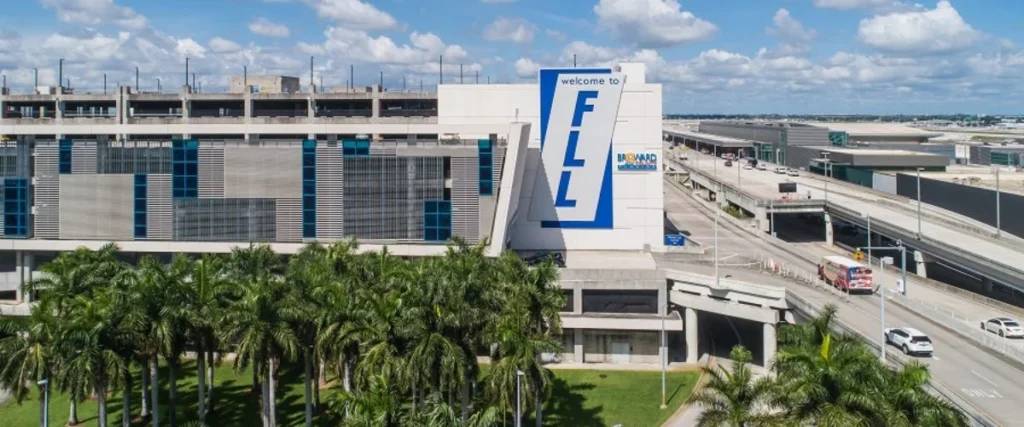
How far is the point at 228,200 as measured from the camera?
6312cm

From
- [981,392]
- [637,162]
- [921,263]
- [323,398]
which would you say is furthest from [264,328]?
[921,263]

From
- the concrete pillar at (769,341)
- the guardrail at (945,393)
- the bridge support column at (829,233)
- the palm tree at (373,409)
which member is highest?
the bridge support column at (829,233)

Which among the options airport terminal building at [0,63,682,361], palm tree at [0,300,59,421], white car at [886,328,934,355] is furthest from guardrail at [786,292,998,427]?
palm tree at [0,300,59,421]

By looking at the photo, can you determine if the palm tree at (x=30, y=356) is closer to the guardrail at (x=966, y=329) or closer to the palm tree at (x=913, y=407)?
the palm tree at (x=913, y=407)

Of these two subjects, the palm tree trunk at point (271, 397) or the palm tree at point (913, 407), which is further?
the palm tree trunk at point (271, 397)

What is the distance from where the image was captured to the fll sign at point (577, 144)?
70.0 meters

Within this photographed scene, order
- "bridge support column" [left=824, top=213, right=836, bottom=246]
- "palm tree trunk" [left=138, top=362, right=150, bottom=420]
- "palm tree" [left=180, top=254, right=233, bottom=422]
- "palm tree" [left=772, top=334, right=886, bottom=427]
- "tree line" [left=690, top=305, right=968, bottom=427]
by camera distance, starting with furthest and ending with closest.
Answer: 1. "bridge support column" [left=824, top=213, right=836, bottom=246]
2. "palm tree trunk" [left=138, top=362, right=150, bottom=420]
3. "palm tree" [left=180, top=254, right=233, bottom=422]
4. "palm tree" [left=772, top=334, right=886, bottom=427]
5. "tree line" [left=690, top=305, right=968, bottom=427]

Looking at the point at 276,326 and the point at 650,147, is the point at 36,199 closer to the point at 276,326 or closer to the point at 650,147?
the point at 276,326

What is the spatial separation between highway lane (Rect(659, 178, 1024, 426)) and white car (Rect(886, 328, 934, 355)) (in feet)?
1.99

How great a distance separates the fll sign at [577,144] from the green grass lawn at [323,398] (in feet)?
67.0

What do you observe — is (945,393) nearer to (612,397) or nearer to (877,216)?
(612,397)

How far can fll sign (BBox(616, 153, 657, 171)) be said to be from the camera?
71125 millimetres

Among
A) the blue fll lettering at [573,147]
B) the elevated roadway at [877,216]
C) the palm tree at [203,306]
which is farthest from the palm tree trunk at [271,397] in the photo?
the elevated roadway at [877,216]

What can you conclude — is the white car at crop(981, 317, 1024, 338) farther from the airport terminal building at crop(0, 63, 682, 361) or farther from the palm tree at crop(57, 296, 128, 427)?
the palm tree at crop(57, 296, 128, 427)
